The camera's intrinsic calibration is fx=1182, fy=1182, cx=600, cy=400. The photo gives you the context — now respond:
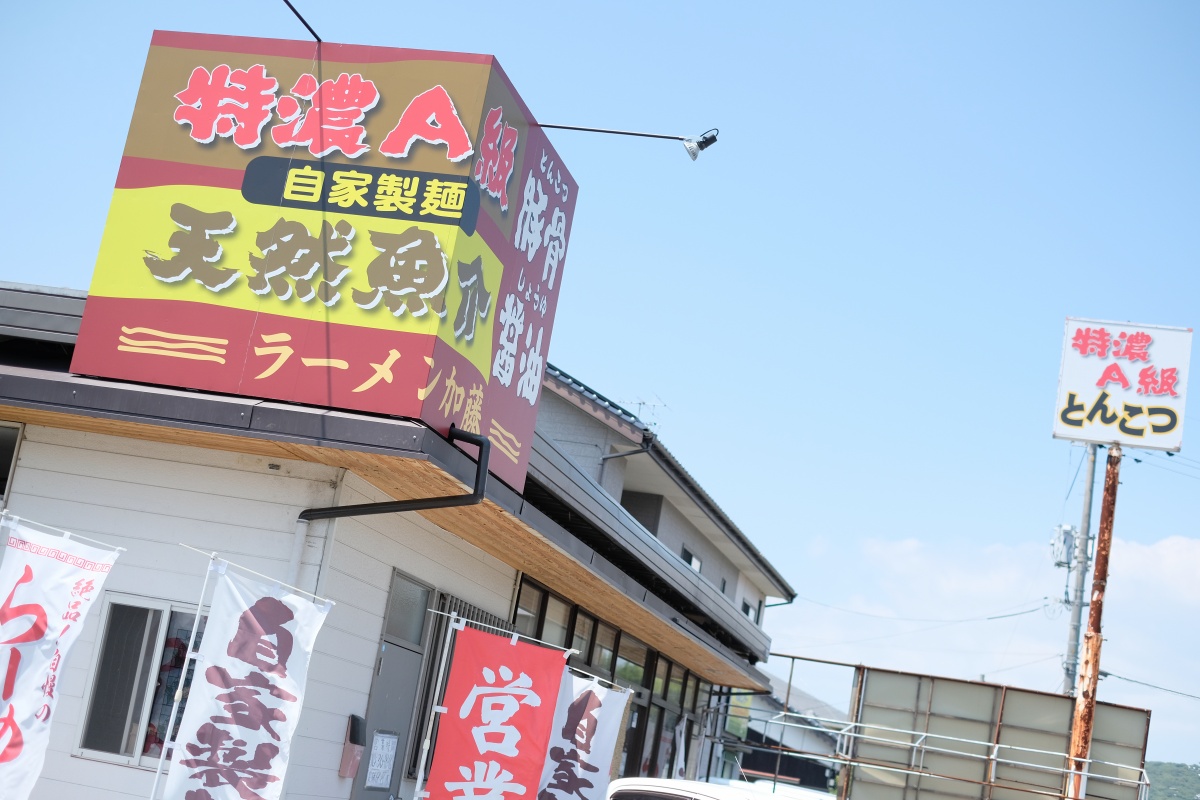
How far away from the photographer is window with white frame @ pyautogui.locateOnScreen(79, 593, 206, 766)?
934 cm

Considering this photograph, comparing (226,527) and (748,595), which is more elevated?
(748,595)

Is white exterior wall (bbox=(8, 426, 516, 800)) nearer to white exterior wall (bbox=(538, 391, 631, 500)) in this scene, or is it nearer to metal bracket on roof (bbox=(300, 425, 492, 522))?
metal bracket on roof (bbox=(300, 425, 492, 522))

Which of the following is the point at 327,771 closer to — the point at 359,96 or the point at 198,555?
the point at 198,555

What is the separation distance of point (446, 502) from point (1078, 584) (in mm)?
18552

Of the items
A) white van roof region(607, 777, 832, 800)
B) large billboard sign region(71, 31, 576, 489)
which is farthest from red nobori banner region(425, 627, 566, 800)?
large billboard sign region(71, 31, 576, 489)

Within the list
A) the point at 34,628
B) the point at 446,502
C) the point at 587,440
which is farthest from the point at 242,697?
the point at 587,440

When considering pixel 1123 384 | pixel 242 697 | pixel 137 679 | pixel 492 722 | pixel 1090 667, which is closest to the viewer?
pixel 242 697

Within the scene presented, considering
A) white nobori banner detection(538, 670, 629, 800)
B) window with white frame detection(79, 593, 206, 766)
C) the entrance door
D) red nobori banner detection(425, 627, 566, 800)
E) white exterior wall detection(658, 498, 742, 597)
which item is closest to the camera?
window with white frame detection(79, 593, 206, 766)

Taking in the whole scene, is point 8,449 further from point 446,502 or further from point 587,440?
point 587,440

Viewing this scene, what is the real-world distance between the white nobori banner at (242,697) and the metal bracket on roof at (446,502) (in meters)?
1.26

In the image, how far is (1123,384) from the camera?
18.6 m

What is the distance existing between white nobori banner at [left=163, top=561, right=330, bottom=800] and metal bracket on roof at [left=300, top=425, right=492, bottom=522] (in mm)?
1263

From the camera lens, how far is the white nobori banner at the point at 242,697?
7.96 meters

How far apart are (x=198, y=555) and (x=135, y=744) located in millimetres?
1535
